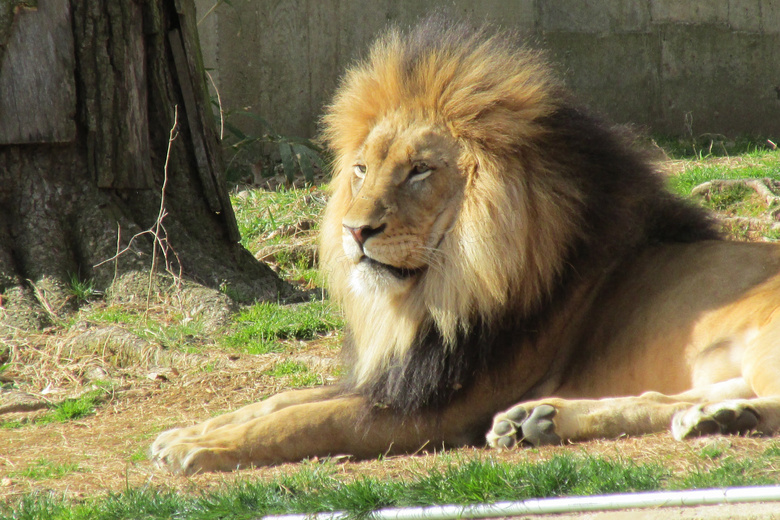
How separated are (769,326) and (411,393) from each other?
51.6 inches

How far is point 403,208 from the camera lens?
11.3ft

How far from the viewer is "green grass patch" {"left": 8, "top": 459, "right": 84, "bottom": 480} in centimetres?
337

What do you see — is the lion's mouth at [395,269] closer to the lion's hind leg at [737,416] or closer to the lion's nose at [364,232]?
the lion's nose at [364,232]

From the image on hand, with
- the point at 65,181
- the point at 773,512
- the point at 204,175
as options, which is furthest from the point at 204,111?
the point at 773,512

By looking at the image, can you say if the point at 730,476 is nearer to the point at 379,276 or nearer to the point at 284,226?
the point at 379,276

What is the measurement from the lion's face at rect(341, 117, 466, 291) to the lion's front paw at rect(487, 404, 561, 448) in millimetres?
685

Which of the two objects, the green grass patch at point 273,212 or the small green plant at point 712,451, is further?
the green grass patch at point 273,212

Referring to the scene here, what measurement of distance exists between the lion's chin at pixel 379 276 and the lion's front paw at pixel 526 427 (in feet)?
2.17

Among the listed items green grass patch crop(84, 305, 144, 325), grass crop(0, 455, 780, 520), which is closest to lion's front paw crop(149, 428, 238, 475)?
grass crop(0, 455, 780, 520)

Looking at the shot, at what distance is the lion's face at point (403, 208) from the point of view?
3.39 metres

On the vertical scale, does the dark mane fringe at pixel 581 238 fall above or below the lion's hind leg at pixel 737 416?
above

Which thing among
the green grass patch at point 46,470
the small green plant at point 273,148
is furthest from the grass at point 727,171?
the green grass patch at point 46,470

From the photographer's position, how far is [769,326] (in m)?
3.17

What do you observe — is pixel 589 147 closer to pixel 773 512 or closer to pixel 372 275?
pixel 372 275
